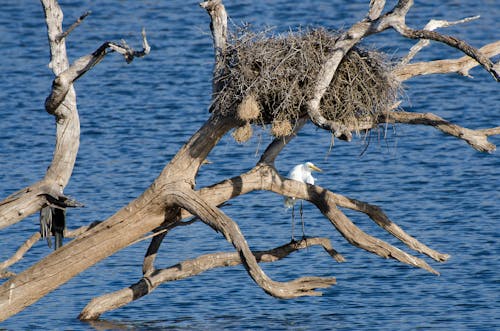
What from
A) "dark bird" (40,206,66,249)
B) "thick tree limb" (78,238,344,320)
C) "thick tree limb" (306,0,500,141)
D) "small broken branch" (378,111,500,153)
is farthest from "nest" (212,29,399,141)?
"thick tree limb" (78,238,344,320)

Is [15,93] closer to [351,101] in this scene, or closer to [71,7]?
[71,7]

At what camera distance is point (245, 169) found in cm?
1762

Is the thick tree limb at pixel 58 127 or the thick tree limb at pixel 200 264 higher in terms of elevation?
the thick tree limb at pixel 58 127

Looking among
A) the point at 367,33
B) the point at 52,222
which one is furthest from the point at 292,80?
the point at 52,222

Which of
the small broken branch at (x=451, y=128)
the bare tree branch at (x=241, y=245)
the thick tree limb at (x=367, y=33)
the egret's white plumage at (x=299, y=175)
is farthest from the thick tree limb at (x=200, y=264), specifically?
the thick tree limb at (x=367, y=33)

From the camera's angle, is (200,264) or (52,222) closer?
(52,222)

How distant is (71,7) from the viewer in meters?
26.8

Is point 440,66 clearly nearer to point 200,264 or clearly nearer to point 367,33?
point 367,33

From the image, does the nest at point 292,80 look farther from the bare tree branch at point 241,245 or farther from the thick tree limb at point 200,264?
the thick tree limb at point 200,264

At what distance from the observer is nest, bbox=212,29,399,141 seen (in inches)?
345

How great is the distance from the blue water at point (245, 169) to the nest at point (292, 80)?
51cm

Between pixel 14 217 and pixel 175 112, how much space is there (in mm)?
11775

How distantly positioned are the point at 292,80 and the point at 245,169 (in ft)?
29.0

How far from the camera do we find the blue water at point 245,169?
42.8 feet
